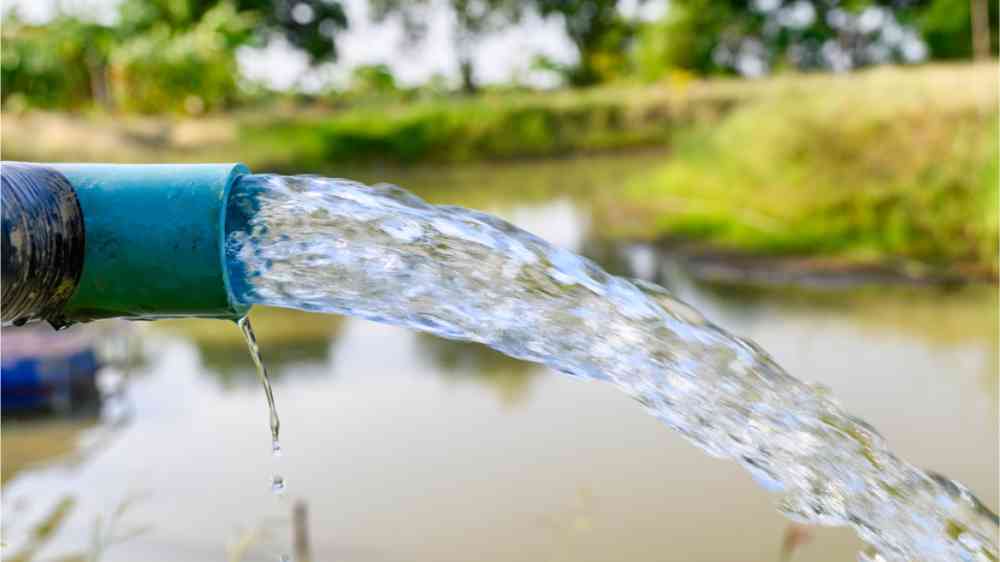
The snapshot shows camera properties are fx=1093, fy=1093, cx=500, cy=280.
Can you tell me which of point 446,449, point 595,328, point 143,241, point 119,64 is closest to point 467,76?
point 119,64

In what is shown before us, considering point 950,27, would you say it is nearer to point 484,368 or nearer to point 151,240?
point 484,368

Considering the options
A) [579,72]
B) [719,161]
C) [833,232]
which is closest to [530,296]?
[833,232]

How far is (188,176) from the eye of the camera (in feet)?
2.83

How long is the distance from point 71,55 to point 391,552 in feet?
20.5

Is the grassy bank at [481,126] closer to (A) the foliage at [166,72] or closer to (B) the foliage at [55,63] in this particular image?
(A) the foliage at [166,72]

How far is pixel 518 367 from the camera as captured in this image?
6.01 meters

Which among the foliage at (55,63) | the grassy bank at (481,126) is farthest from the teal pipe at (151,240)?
the grassy bank at (481,126)

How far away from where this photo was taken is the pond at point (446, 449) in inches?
152

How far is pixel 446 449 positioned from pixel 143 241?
3.96 metres

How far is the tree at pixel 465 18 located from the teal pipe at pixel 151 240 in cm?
2665

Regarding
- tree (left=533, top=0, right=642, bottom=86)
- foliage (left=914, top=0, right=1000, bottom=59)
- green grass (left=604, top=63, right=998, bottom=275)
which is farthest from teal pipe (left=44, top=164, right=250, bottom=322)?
foliage (left=914, top=0, right=1000, bottom=59)

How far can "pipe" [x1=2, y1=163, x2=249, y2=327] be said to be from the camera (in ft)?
2.75

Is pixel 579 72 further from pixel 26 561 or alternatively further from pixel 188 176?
pixel 188 176

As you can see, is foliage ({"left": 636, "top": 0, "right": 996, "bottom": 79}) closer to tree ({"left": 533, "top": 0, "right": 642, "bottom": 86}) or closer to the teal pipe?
tree ({"left": 533, "top": 0, "right": 642, "bottom": 86})
